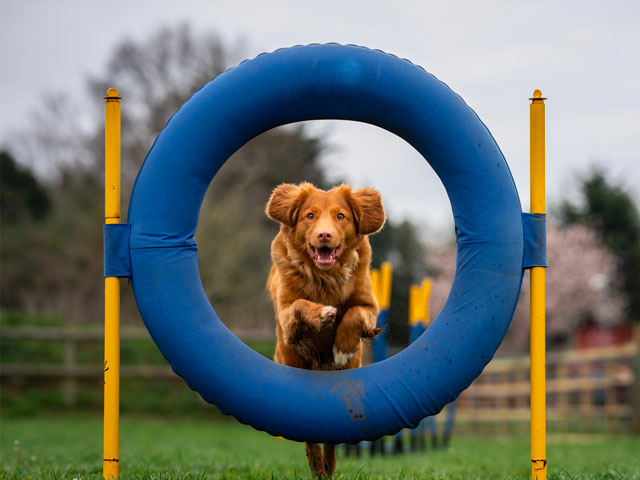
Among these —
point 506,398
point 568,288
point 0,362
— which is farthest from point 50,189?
point 568,288

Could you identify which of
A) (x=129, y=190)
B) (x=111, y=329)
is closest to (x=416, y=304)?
(x=111, y=329)

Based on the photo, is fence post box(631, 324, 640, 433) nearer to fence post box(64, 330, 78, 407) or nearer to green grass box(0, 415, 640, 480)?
green grass box(0, 415, 640, 480)

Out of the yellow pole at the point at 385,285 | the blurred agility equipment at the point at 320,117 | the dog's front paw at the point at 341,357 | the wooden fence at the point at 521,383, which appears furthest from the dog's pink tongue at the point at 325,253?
the wooden fence at the point at 521,383

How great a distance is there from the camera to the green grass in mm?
3912

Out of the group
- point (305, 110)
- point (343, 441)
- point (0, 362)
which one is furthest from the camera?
point (0, 362)

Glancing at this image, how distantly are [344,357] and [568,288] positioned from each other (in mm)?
27044

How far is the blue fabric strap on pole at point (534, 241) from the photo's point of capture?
3.50m

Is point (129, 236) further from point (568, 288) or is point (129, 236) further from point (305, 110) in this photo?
point (568, 288)

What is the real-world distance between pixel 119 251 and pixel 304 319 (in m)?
0.92

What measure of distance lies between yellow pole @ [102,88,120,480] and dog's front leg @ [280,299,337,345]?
2.67 feet

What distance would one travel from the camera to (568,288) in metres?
28.9

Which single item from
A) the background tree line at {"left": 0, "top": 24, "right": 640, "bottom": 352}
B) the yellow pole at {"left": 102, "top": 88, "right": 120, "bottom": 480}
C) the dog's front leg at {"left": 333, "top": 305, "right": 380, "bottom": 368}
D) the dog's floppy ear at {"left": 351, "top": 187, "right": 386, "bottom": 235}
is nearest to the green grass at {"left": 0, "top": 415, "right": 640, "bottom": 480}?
the yellow pole at {"left": 102, "top": 88, "right": 120, "bottom": 480}

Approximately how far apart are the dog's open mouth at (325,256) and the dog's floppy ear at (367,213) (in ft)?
0.72

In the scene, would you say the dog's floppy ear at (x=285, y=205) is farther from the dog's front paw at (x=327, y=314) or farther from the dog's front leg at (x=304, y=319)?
the dog's front paw at (x=327, y=314)
